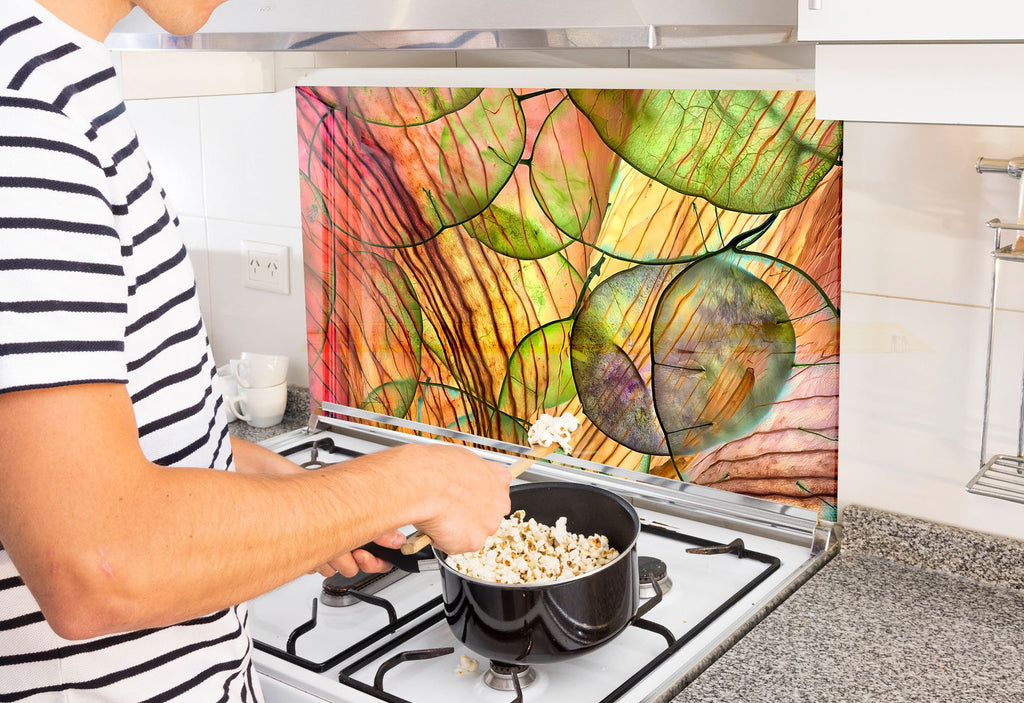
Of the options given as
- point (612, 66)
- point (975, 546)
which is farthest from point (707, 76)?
point (975, 546)

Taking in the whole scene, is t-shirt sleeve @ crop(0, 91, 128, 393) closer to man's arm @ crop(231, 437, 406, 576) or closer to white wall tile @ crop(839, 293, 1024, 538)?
man's arm @ crop(231, 437, 406, 576)

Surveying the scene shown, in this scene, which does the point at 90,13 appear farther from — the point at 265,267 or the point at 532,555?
the point at 265,267

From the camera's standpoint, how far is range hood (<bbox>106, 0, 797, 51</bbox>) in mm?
891

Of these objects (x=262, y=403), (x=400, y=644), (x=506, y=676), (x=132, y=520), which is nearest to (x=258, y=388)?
(x=262, y=403)

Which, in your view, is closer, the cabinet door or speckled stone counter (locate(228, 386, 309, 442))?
the cabinet door

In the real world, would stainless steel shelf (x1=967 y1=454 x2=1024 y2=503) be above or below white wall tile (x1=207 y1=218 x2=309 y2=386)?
below

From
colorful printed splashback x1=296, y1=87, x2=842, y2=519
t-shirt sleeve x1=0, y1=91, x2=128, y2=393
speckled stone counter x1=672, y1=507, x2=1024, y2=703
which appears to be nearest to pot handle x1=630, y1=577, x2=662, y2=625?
speckled stone counter x1=672, y1=507, x2=1024, y2=703

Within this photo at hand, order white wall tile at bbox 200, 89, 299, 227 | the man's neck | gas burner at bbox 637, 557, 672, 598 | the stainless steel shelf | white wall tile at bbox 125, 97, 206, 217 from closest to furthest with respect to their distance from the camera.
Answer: the man's neck
the stainless steel shelf
gas burner at bbox 637, 557, 672, 598
white wall tile at bbox 200, 89, 299, 227
white wall tile at bbox 125, 97, 206, 217

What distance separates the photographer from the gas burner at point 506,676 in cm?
105

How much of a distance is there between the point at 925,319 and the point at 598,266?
421 millimetres

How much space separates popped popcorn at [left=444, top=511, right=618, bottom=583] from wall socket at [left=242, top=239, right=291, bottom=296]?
75 centimetres

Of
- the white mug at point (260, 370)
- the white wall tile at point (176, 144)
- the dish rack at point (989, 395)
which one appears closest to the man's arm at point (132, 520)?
the dish rack at point (989, 395)

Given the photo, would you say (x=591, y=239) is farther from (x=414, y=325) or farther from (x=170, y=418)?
(x=170, y=418)

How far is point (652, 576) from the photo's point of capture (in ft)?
4.00
